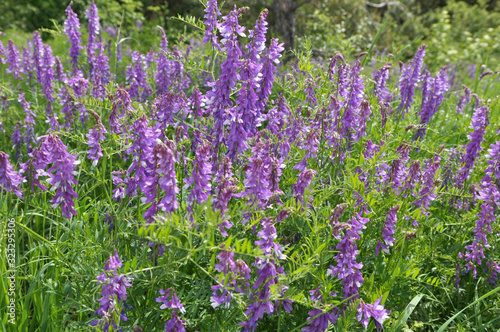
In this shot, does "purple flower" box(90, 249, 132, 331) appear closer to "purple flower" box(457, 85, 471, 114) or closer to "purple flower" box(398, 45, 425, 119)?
"purple flower" box(398, 45, 425, 119)

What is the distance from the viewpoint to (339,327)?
2.02 metres

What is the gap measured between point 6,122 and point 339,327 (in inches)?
145

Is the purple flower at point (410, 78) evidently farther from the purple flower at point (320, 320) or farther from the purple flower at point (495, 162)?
the purple flower at point (320, 320)

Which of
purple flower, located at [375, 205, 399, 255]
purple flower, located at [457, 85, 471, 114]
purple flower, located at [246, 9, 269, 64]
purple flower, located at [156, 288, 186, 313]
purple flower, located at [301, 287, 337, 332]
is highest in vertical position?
purple flower, located at [246, 9, 269, 64]

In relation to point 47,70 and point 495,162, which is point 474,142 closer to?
point 495,162

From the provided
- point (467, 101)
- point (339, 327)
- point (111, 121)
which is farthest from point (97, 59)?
point (467, 101)

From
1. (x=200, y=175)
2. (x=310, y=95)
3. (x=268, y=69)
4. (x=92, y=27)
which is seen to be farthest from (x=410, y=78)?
(x=92, y=27)

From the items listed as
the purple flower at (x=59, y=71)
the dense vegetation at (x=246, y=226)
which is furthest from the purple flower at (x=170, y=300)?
the purple flower at (x=59, y=71)

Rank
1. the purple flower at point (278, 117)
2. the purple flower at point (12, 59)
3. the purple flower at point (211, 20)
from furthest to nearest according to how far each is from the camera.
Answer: the purple flower at point (12, 59) → the purple flower at point (278, 117) → the purple flower at point (211, 20)

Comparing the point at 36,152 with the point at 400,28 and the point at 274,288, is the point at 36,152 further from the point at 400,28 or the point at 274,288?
the point at 400,28

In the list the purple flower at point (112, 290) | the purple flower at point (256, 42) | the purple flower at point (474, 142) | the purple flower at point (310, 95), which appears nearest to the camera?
the purple flower at point (112, 290)

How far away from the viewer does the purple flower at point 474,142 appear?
296 centimetres

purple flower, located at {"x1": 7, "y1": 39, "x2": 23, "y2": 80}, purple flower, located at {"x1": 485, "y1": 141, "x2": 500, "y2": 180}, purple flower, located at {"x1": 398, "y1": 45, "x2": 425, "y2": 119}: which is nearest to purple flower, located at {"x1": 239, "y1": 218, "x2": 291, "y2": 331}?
purple flower, located at {"x1": 485, "y1": 141, "x2": 500, "y2": 180}

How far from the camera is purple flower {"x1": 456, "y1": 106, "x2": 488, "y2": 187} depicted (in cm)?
296
